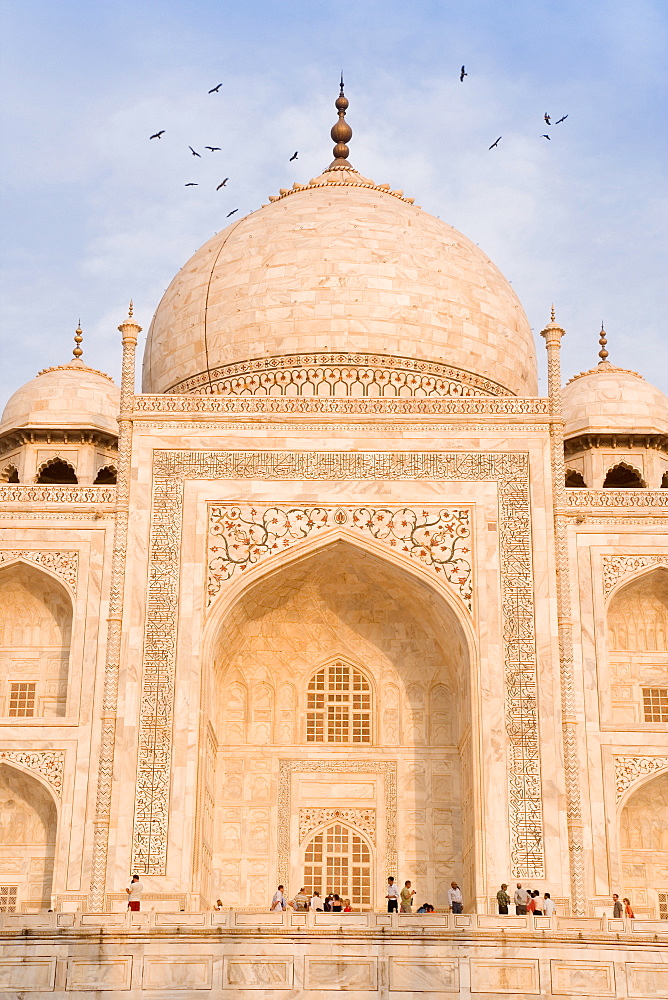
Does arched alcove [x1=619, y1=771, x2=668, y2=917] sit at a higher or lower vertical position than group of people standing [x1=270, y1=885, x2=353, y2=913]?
higher

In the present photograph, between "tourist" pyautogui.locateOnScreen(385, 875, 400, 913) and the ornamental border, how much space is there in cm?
114

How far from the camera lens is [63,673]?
1600 cm

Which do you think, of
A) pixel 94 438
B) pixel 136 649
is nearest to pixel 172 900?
pixel 136 649

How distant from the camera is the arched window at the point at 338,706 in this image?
645 inches

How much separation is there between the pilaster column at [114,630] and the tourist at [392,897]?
8.59ft

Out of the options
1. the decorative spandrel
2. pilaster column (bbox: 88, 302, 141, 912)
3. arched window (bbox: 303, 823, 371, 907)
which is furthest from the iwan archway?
pilaster column (bbox: 88, 302, 141, 912)

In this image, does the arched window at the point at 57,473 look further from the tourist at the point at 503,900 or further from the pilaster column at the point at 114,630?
the tourist at the point at 503,900

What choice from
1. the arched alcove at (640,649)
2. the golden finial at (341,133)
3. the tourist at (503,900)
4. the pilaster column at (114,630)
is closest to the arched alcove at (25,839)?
the pilaster column at (114,630)

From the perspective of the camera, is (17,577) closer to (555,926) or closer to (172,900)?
(172,900)

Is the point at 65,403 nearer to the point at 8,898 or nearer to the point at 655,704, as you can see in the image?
the point at 8,898

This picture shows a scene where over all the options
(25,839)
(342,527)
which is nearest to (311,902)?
(25,839)

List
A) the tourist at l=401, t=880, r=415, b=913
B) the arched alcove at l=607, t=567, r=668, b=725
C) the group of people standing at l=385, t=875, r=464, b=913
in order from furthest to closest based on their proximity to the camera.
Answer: the arched alcove at l=607, t=567, r=668, b=725, the tourist at l=401, t=880, r=415, b=913, the group of people standing at l=385, t=875, r=464, b=913

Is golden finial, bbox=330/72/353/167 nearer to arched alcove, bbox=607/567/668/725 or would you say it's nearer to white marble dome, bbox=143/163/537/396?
white marble dome, bbox=143/163/537/396

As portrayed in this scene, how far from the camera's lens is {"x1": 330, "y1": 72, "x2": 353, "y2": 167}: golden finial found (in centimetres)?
2158
